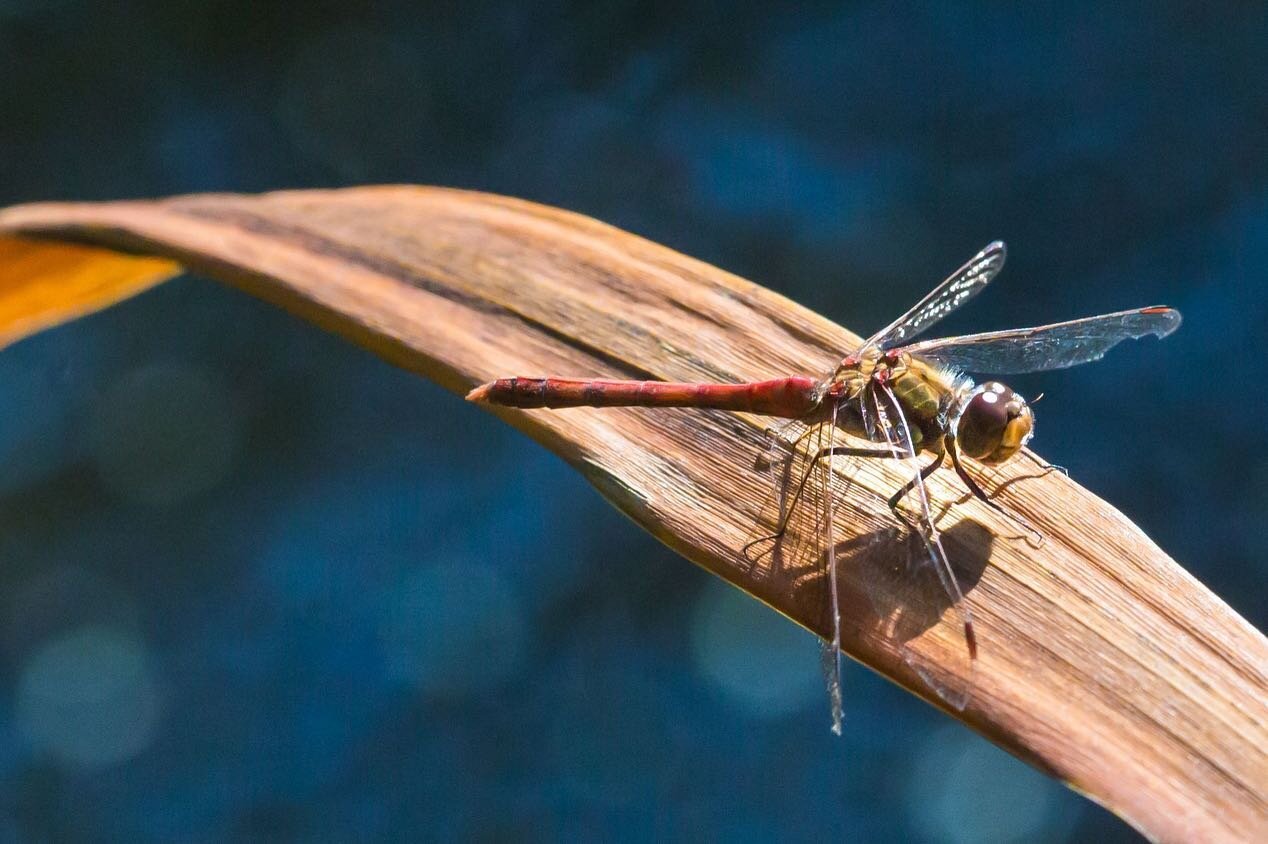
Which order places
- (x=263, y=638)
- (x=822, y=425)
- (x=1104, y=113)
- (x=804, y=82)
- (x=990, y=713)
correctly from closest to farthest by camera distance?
(x=990, y=713)
(x=822, y=425)
(x=263, y=638)
(x=1104, y=113)
(x=804, y=82)

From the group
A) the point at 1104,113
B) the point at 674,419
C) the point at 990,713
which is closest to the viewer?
the point at 990,713

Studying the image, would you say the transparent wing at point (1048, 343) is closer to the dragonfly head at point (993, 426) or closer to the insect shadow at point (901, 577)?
the dragonfly head at point (993, 426)

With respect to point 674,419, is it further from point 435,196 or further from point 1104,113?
point 1104,113

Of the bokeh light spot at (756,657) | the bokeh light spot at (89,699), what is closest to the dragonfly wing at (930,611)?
the bokeh light spot at (756,657)

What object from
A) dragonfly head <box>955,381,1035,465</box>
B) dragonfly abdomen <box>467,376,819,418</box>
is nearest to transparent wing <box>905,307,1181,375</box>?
dragonfly head <box>955,381,1035,465</box>

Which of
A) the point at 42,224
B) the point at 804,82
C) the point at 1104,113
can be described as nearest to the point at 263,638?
the point at 42,224

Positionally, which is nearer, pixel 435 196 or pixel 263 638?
pixel 435 196
